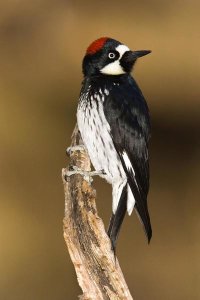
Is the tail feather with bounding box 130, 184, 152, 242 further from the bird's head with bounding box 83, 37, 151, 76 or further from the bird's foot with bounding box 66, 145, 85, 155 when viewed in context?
the bird's head with bounding box 83, 37, 151, 76

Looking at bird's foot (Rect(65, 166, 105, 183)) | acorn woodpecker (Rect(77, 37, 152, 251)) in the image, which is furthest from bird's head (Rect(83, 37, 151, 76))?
bird's foot (Rect(65, 166, 105, 183))

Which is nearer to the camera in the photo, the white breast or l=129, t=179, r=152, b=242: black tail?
l=129, t=179, r=152, b=242: black tail

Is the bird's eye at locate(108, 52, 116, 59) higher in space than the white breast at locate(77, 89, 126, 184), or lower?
higher

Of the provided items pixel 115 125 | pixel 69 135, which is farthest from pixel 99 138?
pixel 69 135

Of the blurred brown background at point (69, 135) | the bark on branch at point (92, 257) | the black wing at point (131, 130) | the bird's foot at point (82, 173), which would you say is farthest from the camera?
the blurred brown background at point (69, 135)

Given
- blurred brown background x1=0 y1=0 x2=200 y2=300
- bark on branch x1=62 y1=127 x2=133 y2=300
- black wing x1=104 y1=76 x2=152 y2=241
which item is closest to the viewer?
bark on branch x1=62 y1=127 x2=133 y2=300

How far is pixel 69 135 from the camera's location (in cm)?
303

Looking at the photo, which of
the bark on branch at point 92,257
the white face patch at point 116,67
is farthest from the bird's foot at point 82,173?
the white face patch at point 116,67

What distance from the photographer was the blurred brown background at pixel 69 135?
2.95 m

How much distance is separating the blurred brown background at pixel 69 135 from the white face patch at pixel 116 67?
0.86 meters

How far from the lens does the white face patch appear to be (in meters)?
1.98

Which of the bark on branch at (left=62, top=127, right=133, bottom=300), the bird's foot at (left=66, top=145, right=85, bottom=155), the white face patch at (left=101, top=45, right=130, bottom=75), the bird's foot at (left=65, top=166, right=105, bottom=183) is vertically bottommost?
the bark on branch at (left=62, top=127, right=133, bottom=300)

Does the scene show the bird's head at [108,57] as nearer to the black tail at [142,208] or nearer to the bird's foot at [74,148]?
the bird's foot at [74,148]
